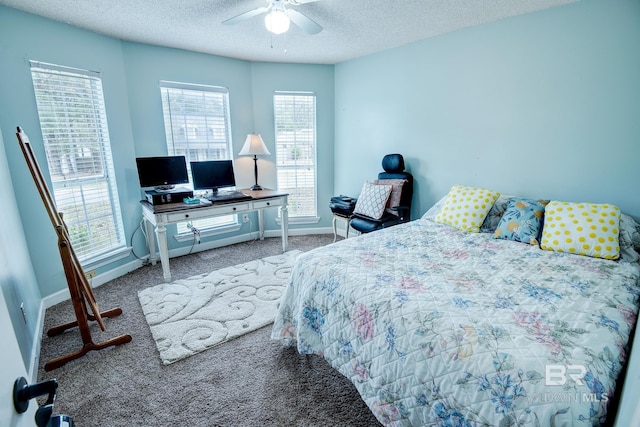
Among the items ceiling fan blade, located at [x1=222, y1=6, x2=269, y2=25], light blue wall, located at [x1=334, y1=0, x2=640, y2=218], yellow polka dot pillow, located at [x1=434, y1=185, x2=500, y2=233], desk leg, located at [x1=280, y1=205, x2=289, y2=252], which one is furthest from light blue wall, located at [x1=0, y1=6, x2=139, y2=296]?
yellow polka dot pillow, located at [x1=434, y1=185, x2=500, y2=233]

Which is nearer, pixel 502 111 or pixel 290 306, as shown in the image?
pixel 290 306

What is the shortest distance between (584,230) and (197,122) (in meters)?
3.94

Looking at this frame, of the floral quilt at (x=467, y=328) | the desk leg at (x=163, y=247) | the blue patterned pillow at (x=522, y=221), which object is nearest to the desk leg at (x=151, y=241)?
the desk leg at (x=163, y=247)

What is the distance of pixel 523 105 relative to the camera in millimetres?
2635

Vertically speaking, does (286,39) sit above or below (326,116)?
above

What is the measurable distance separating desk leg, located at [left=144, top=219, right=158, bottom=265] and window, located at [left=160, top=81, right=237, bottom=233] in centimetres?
34

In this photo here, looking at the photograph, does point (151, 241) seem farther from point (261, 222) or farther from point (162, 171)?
point (261, 222)

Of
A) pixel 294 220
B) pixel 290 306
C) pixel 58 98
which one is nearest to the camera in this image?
pixel 290 306

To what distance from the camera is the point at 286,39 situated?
3074 millimetres

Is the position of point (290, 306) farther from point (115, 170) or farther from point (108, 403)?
point (115, 170)

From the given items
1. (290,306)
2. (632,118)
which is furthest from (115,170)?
(632,118)

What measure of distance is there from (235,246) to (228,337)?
2.03 metres

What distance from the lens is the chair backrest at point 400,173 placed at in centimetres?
345

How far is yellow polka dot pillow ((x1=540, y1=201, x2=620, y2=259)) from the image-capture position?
6.58ft
